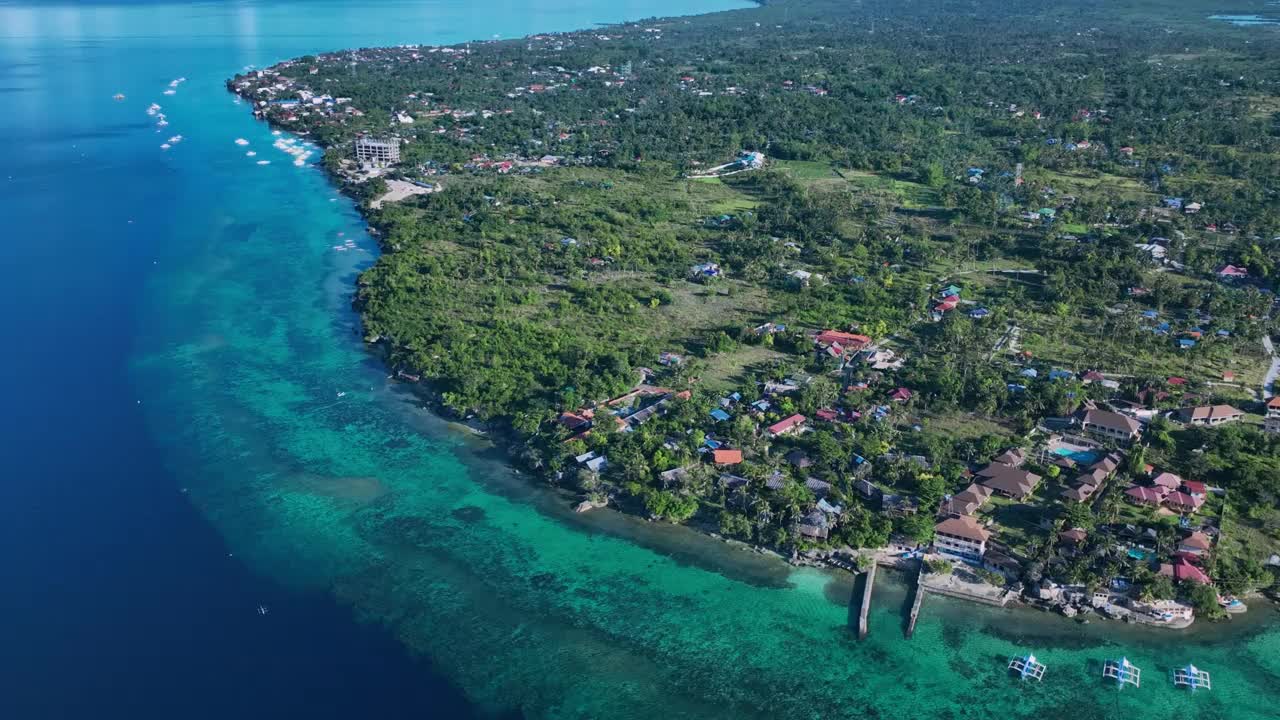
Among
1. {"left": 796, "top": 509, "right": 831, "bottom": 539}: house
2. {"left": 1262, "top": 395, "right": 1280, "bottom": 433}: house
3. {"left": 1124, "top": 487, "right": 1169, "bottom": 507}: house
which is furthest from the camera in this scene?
{"left": 1262, "top": 395, "right": 1280, "bottom": 433}: house

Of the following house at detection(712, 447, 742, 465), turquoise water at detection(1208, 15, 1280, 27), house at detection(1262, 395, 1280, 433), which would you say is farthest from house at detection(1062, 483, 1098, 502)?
turquoise water at detection(1208, 15, 1280, 27)

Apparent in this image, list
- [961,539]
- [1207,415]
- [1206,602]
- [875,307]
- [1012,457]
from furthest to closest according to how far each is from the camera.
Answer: [875,307] → [1207,415] → [1012,457] → [961,539] → [1206,602]

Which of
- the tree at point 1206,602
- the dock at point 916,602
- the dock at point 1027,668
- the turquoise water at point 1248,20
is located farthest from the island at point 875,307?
the turquoise water at point 1248,20

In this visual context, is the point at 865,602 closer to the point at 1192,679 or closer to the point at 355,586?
the point at 1192,679

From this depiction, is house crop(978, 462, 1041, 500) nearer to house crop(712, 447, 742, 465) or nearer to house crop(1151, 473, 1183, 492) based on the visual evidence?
house crop(1151, 473, 1183, 492)

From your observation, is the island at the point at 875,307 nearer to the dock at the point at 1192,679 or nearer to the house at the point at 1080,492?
the house at the point at 1080,492

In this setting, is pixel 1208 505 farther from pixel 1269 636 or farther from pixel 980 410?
pixel 980 410

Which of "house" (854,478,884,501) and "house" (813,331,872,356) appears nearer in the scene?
"house" (854,478,884,501)

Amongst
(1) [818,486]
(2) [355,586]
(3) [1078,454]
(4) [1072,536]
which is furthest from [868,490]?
(2) [355,586]
